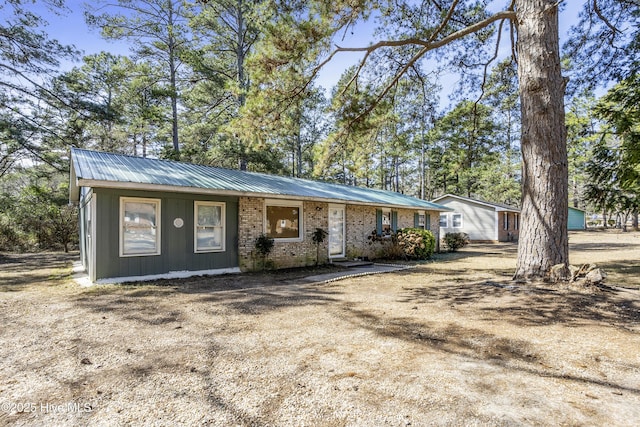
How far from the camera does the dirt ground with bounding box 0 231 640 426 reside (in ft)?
7.54

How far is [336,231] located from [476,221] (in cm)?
1577

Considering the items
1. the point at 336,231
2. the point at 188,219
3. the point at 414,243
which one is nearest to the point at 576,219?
the point at 414,243

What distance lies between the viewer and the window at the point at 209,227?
8.55 meters

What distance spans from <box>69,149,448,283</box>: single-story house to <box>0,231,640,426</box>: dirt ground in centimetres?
164

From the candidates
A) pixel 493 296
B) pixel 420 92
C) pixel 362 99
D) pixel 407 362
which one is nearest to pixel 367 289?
pixel 493 296

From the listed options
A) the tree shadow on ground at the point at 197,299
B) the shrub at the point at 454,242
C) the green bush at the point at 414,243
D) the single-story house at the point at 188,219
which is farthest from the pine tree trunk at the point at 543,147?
the shrub at the point at 454,242

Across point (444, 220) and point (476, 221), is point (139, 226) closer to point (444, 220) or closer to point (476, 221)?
point (444, 220)

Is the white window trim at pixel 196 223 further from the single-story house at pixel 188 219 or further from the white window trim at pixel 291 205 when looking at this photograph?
the white window trim at pixel 291 205

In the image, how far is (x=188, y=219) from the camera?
8352 mm

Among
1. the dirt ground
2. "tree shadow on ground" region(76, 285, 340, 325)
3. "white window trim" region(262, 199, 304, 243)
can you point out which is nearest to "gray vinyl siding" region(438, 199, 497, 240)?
"white window trim" region(262, 199, 304, 243)

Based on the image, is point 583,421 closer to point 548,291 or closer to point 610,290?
point 548,291

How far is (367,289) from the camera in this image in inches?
279

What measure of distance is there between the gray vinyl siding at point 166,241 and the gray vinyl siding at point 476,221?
61.4 feet

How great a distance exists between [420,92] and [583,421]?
1020 centimetres
